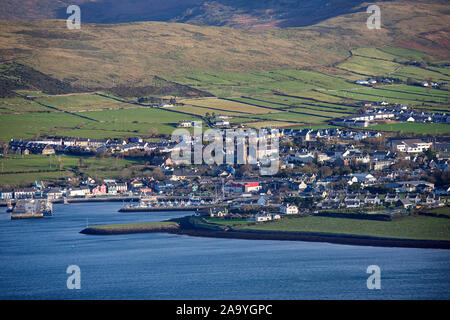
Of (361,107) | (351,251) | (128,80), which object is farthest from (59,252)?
(128,80)

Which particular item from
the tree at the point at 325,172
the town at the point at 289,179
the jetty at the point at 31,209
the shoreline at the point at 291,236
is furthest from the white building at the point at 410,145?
the jetty at the point at 31,209

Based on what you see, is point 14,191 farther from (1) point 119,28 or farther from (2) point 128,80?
(1) point 119,28

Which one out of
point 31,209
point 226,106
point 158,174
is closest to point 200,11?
point 226,106

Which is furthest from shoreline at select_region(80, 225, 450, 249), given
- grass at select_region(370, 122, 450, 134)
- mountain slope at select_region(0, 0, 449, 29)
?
mountain slope at select_region(0, 0, 449, 29)

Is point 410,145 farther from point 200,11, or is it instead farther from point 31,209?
point 200,11

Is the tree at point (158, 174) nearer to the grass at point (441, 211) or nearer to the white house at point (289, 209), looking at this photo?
the white house at point (289, 209)
